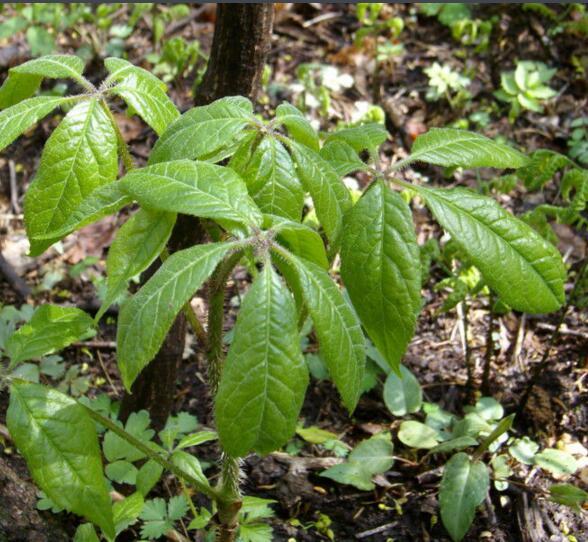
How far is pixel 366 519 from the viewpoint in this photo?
200cm

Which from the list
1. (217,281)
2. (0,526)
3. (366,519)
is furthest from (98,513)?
(366,519)

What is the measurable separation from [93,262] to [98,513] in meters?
1.64

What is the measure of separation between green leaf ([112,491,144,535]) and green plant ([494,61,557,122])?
251 centimetres

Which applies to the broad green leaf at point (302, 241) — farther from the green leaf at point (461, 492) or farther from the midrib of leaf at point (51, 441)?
the green leaf at point (461, 492)

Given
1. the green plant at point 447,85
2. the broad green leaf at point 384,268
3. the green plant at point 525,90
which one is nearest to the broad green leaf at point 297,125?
the broad green leaf at point 384,268

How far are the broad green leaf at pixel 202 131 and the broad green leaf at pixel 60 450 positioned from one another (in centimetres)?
46

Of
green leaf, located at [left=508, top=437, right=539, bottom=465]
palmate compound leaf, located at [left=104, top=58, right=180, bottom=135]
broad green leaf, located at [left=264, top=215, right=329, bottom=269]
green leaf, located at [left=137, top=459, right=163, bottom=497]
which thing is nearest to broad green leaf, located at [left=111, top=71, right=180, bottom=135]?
palmate compound leaf, located at [left=104, top=58, right=180, bottom=135]

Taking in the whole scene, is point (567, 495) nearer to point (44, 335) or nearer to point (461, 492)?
point (461, 492)

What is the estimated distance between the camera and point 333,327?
3.30 ft

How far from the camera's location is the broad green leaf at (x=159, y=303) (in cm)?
94

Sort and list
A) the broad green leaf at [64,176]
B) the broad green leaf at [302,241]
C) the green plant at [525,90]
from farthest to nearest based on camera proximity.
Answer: the green plant at [525,90] → the broad green leaf at [64,176] → the broad green leaf at [302,241]

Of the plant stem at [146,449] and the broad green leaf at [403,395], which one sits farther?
the broad green leaf at [403,395]

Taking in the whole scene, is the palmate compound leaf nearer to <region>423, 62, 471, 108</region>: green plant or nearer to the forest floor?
the forest floor

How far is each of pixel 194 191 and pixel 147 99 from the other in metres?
→ 0.35
